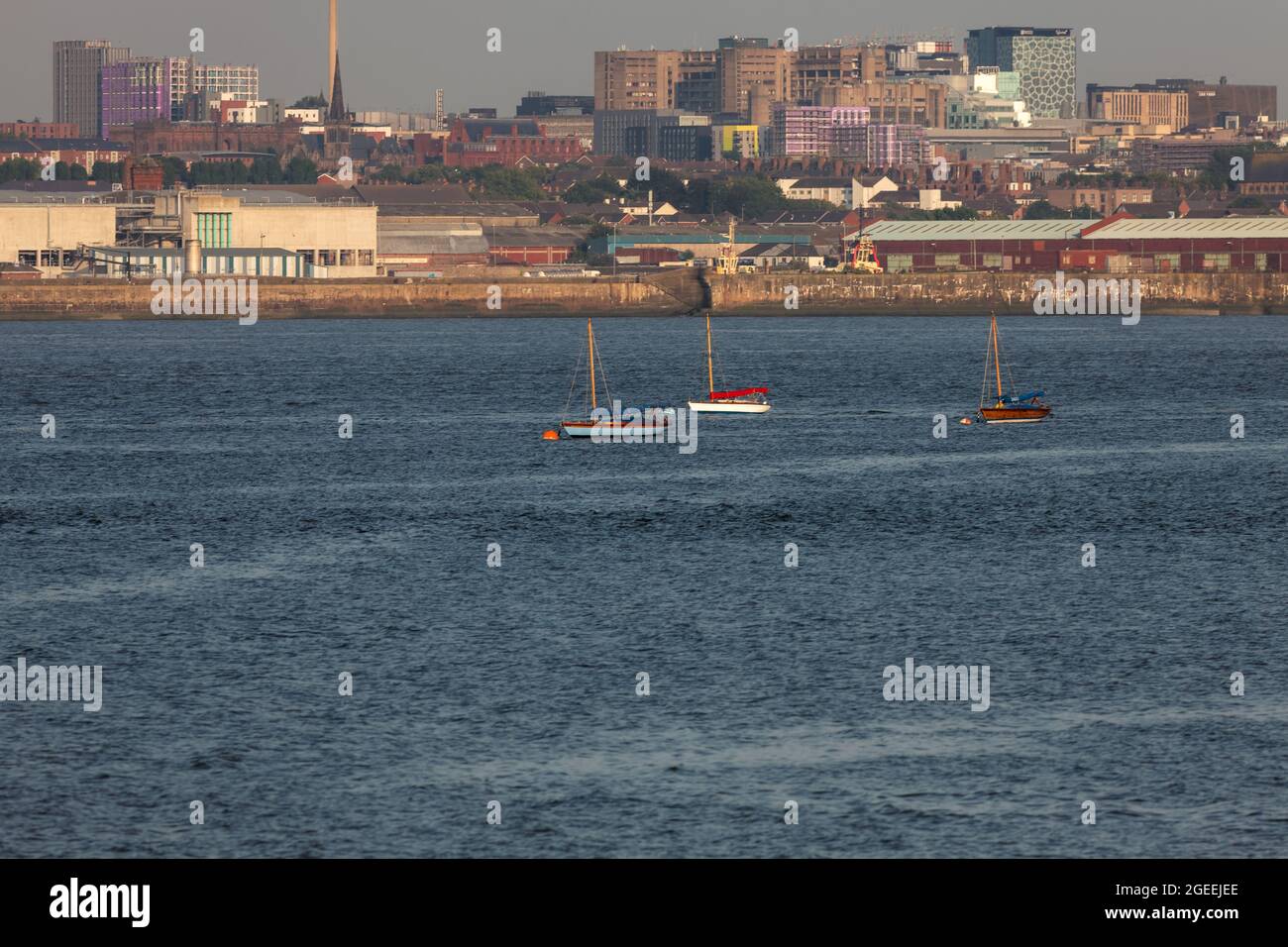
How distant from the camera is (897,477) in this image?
221 ft

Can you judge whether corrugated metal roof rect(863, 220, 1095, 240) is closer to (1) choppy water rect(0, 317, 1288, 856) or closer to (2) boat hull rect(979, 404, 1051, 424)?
(1) choppy water rect(0, 317, 1288, 856)

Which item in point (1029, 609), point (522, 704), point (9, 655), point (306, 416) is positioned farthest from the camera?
point (306, 416)

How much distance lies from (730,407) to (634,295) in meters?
88.8

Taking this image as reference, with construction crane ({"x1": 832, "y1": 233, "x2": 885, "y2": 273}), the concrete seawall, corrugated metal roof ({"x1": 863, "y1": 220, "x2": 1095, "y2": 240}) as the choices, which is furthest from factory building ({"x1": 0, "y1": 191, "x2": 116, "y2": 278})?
corrugated metal roof ({"x1": 863, "y1": 220, "x2": 1095, "y2": 240})

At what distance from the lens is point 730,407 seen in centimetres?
8981

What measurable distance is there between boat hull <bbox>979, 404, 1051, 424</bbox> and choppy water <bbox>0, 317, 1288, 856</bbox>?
2.08ft

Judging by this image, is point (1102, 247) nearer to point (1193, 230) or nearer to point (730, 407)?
point (1193, 230)

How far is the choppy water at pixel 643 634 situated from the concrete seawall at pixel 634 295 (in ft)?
277

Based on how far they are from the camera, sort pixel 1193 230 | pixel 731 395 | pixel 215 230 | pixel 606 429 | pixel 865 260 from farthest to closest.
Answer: pixel 865 260 → pixel 1193 230 → pixel 215 230 → pixel 731 395 → pixel 606 429

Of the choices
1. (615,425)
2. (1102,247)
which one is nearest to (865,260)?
(1102,247)

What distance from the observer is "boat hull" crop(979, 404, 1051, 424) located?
86125mm

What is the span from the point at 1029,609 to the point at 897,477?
2364 centimetres
